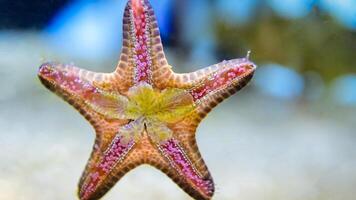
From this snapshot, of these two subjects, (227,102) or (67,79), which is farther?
(227,102)

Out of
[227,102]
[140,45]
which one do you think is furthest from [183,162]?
[227,102]

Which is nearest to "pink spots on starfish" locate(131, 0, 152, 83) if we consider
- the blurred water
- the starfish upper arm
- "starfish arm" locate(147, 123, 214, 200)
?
the starfish upper arm

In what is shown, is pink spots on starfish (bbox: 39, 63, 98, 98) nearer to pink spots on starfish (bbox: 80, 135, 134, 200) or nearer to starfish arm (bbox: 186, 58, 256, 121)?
pink spots on starfish (bbox: 80, 135, 134, 200)

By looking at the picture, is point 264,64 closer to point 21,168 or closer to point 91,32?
point 91,32

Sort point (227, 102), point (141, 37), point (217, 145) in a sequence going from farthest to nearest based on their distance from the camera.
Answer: point (227, 102) → point (217, 145) → point (141, 37)

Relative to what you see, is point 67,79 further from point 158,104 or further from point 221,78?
point 221,78

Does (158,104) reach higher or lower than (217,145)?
higher
